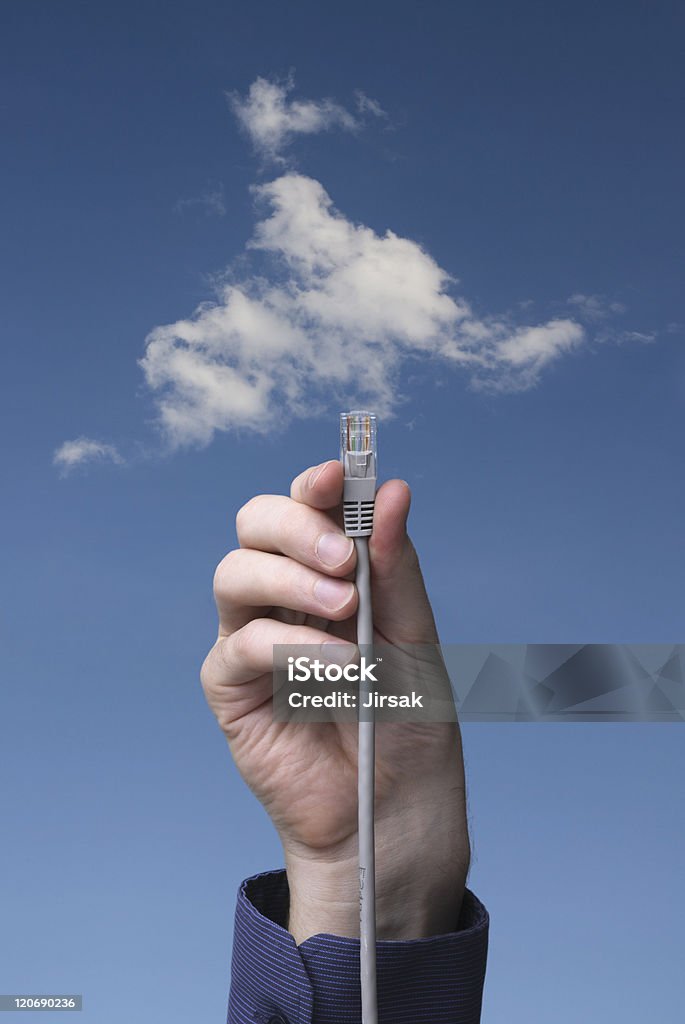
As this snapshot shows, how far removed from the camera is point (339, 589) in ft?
5.24

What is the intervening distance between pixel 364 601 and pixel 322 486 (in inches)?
7.5

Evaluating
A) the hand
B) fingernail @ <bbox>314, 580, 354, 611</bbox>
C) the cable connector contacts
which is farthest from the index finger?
the hand

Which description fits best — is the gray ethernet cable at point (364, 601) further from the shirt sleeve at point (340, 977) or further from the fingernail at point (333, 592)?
the shirt sleeve at point (340, 977)

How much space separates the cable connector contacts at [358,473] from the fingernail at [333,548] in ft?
0.05

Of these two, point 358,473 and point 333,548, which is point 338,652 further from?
point 358,473

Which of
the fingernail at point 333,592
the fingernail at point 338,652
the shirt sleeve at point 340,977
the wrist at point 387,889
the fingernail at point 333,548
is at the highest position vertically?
the fingernail at point 333,548

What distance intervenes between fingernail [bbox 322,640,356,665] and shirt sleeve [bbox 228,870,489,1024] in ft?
1.88

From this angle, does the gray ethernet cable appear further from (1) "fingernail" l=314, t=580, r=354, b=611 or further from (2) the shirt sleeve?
(2) the shirt sleeve

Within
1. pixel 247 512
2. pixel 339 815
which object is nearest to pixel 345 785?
pixel 339 815

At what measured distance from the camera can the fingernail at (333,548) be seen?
1589mm

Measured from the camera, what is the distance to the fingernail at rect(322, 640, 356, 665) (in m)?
1.58

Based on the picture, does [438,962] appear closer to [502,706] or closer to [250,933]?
[250,933]

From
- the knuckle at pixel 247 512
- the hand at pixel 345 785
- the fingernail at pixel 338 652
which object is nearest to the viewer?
the fingernail at pixel 338 652

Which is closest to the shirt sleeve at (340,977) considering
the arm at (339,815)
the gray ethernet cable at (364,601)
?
the arm at (339,815)
